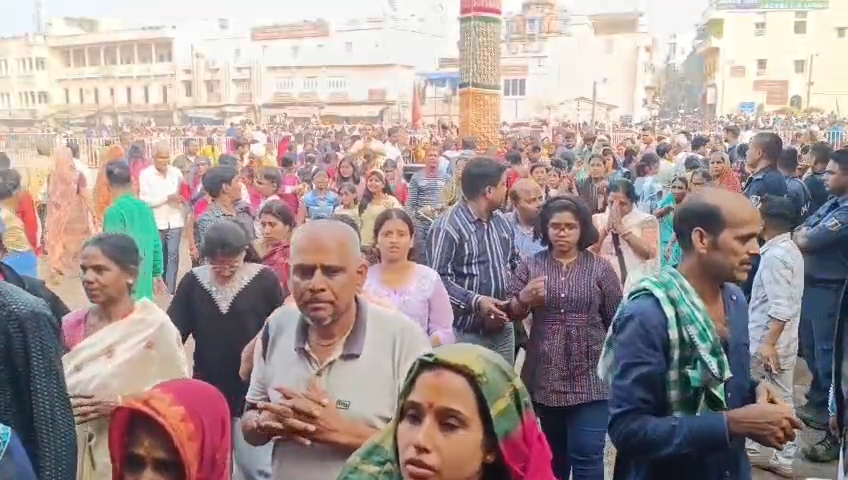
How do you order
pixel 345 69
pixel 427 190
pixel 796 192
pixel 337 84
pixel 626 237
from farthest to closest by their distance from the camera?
pixel 337 84 → pixel 345 69 → pixel 427 190 → pixel 796 192 → pixel 626 237

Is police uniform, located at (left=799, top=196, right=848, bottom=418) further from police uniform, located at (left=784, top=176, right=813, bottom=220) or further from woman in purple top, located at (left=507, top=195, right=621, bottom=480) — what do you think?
woman in purple top, located at (left=507, top=195, right=621, bottom=480)

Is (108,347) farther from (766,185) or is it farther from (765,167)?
(765,167)

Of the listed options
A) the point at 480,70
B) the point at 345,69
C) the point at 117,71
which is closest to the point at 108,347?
the point at 480,70

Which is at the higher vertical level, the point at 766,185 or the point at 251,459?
the point at 766,185

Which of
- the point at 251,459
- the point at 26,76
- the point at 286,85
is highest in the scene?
the point at 26,76

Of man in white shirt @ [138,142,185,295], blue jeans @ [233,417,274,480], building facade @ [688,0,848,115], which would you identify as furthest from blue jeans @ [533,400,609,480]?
building facade @ [688,0,848,115]

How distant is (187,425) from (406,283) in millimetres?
1769

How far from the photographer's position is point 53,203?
8406 mm

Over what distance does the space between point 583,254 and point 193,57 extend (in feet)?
182

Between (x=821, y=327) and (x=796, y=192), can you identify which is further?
(x=796, y=192)

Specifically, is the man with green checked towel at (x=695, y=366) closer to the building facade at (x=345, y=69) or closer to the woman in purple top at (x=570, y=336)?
the woman in purple top at (x=570, y=336)

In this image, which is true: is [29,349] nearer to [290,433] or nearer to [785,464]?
[290,433]

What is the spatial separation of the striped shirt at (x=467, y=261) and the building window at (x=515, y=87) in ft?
164

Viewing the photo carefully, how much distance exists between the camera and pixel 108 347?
297 cm
